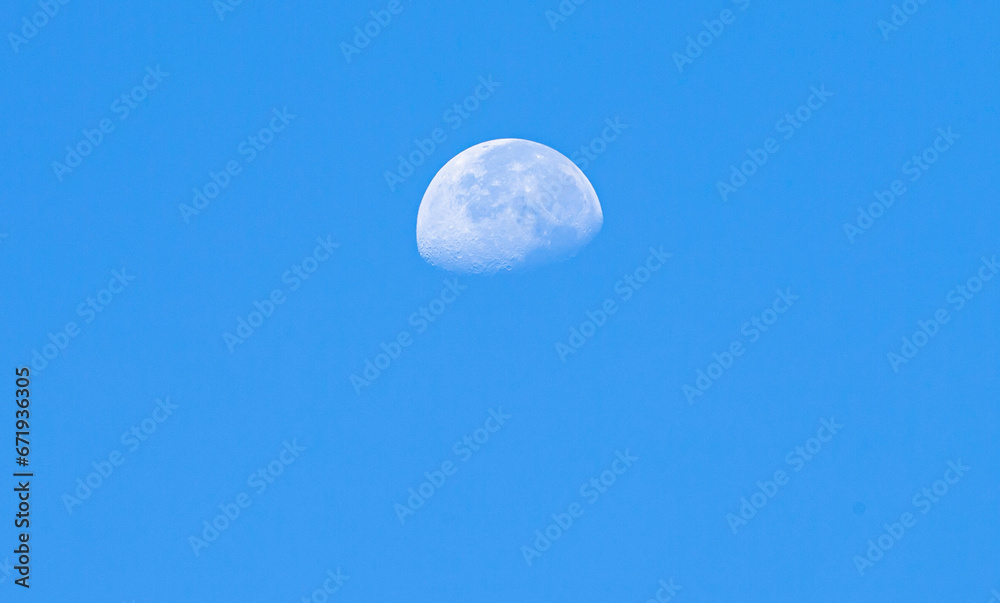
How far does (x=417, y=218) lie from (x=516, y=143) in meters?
1.28

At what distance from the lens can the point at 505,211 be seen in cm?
971

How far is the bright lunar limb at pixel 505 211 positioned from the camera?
9.68 meters

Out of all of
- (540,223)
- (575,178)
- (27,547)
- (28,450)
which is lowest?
(27,547)

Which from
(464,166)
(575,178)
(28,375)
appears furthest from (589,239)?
(28,375)

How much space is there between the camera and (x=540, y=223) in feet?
32.1

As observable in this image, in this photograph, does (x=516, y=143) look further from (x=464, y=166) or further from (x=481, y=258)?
(x=481, y=258)

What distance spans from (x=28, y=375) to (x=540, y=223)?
185 inches

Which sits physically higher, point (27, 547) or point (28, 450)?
point (28, 450)

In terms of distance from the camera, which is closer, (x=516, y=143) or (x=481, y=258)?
(x=481, y=258)

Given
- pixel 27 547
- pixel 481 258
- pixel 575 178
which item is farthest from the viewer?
pixel 575 178

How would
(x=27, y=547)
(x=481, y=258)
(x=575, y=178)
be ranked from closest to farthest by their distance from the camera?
(x=27, y=547) < (x=481, y=258) < (x=575, y=178)

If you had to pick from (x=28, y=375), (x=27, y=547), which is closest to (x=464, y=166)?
(x=28, y=375)

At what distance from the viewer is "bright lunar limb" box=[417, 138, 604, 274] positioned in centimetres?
968

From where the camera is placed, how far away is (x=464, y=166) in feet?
Answer: 33.6
